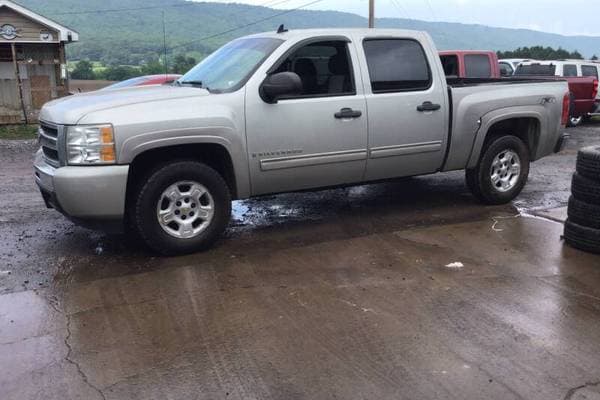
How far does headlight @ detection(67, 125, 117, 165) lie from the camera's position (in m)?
4.79

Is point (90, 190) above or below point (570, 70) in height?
below

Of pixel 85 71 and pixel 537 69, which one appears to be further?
pixel 85 71

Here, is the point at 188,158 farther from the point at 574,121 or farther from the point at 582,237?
the point at 574,121

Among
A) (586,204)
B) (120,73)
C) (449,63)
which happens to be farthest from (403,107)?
(120,73)

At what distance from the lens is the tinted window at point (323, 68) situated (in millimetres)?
5773

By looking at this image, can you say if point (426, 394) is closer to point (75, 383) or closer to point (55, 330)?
point (75, 383)

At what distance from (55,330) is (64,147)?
1.60 m

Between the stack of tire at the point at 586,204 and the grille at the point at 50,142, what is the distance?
461 centimetres

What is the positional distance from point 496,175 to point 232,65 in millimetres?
3361

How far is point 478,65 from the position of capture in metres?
14.8

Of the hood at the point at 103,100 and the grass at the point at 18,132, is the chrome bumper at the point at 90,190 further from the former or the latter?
the grass at the point at 18,132

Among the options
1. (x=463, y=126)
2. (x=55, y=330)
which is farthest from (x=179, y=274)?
(x=463, y=126)

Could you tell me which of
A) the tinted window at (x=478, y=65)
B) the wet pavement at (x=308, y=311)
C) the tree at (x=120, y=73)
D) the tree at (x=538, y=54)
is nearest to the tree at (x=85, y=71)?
the tree at (x=120, y=73)

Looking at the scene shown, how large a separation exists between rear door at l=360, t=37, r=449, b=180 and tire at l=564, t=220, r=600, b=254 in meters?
1.54
